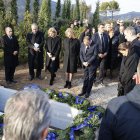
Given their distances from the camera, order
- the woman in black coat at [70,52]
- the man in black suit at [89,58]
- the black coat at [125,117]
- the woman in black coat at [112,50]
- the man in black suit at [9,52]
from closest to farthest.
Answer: the black coat at [125,117] < the man in black suit at [89,58] < the woman in black coat at [70,52] < the man in black suit at [9,52] < the woman in black coat at [112,50]

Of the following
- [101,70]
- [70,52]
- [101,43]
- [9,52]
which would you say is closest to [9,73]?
[9,52]

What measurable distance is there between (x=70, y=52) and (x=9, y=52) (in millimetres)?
1883

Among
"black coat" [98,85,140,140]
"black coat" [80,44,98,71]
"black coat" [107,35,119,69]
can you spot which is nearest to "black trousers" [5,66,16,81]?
"black coat" [80,44,98,71]

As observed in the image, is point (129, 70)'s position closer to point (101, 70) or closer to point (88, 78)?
point (88, 78)

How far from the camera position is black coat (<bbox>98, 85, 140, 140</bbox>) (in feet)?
8.53

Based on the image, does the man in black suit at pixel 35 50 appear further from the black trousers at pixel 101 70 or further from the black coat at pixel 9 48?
the black trousers at pixel 101 70

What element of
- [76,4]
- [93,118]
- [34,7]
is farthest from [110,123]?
[76,4]

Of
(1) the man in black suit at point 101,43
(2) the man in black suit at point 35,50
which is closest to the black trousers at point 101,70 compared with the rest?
(1) the man in black suit at point 101,43

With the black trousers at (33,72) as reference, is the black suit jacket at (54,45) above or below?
above

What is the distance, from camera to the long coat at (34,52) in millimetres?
9984

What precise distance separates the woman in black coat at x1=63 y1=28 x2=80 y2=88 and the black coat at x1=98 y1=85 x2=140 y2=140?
21.7 ft

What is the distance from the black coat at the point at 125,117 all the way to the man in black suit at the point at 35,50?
748cm

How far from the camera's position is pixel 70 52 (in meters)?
9.34

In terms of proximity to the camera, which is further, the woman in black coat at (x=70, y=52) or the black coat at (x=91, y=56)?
the woman in black coat at (x=70, y=52)
